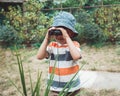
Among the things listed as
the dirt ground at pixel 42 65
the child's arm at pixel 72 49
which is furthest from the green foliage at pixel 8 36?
the child's arm at pixel 72 49

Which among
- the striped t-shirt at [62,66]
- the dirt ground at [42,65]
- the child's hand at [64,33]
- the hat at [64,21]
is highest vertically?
the hat at [64,21]

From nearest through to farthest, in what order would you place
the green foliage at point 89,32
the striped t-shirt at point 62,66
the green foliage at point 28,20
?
1. the striped t-shirt at point 62,66
2. the green foliage at point 89,32
3. the green foliage at point 28,20

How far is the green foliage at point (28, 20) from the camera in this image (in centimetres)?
793

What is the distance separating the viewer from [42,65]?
6133 mm

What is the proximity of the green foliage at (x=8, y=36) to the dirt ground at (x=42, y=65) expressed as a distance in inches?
13.4

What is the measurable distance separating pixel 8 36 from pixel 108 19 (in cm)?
243

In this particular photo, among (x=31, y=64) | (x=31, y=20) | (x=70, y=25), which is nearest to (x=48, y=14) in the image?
(x=31, y=20)

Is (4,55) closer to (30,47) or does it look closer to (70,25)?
(30,47)

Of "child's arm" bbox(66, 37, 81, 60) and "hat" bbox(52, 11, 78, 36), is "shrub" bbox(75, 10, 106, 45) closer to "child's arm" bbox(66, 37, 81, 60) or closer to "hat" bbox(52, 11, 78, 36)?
"hat" bbox(52, 11, 78, 36)

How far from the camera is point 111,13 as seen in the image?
312 inches

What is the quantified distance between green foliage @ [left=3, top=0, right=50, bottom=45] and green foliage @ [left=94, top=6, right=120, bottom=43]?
1261 millimetres

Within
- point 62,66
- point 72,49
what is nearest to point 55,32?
point 72,49

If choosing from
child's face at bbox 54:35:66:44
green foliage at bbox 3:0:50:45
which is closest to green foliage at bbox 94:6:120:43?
green foliage at bbox 3:0:50:45

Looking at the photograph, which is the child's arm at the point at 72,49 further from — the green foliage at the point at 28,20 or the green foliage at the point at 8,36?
the green foliage at the point at 28,20
